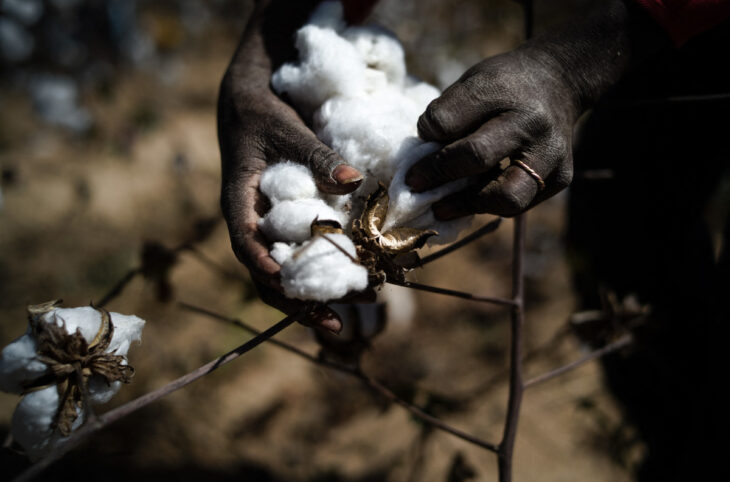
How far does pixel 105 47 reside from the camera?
523 centimetres

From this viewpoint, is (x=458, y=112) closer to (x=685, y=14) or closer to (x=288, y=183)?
(x=288, y=183)

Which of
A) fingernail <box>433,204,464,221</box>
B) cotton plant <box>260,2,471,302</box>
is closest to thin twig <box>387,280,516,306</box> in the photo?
cotton plant <box>260,2,471,302</box>

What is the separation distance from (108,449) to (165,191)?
2.19 metres

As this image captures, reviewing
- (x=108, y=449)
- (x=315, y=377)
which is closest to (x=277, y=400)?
(x=315, y=377)

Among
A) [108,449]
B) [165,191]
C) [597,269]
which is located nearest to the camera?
[597,269]

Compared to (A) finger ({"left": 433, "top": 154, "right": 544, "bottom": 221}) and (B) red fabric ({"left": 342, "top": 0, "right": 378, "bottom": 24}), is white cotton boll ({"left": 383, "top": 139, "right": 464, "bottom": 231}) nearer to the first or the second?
(A) finger ({"left": 433, "top": 154, "right": 544, "bottom": 221})

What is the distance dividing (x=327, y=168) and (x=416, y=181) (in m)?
0.19

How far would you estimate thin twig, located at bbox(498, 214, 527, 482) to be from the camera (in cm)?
123

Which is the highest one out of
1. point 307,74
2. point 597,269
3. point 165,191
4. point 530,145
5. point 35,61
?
point 307,74

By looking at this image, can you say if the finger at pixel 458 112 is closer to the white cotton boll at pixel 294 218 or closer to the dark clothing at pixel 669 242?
the white cotton boll at pixel 294 218

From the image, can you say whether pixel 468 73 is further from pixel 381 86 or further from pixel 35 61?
pixel 35 61

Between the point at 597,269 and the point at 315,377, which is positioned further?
the point at 315,377

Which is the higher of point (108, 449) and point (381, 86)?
point (381, 86)

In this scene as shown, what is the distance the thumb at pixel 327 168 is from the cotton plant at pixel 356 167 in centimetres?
2
